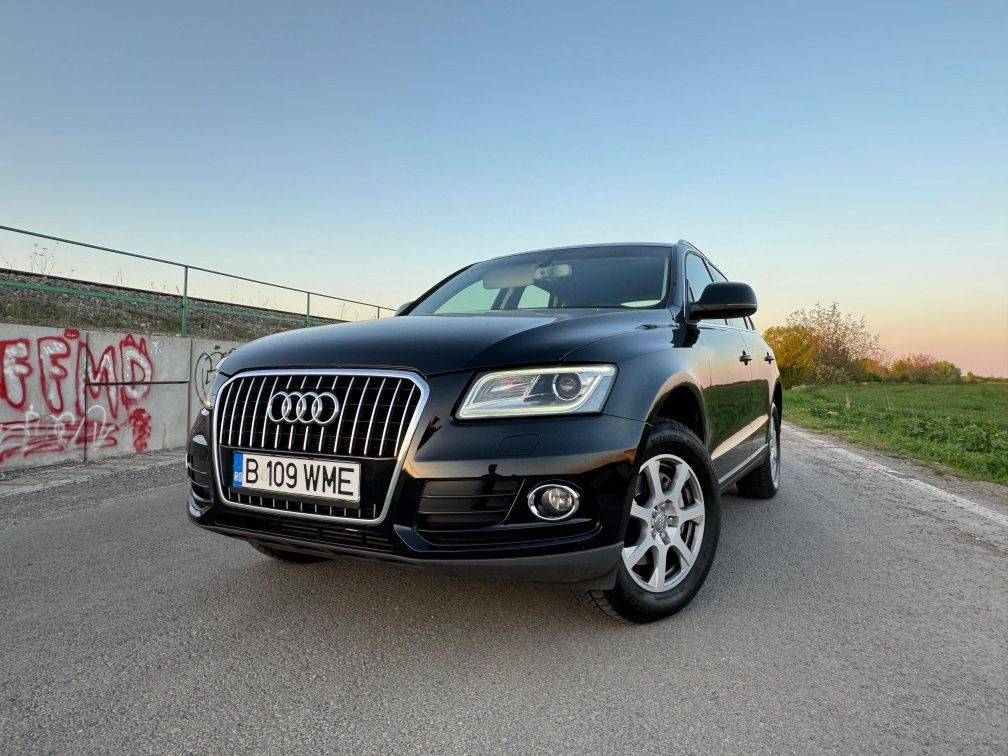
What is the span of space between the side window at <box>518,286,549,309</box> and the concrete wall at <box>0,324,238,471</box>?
2.86 metres

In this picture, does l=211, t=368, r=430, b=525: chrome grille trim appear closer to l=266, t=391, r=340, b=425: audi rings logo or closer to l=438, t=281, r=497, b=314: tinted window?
l=266, t=391, r=340, b=425: audi rings logo

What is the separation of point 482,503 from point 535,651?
0.58 metres

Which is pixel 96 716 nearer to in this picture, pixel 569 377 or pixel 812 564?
pixel 569 377

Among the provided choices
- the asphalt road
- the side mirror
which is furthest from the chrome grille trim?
the side mirror

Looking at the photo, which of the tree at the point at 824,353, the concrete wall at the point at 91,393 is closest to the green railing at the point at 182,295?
the concrete wall at the point at 91,393

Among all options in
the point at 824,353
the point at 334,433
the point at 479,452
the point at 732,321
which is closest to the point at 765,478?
the point at 732,321

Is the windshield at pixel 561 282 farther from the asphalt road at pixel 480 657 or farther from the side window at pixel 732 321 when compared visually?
the asphalt road at pixel 480 657

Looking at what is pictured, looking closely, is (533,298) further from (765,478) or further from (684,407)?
(765,478)

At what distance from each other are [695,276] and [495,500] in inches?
92.9

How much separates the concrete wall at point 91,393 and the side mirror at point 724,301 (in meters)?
3.84

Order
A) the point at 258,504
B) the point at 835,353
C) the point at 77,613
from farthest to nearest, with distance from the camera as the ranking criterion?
the point at 835,353
the point at 77,613
the point at 258,504

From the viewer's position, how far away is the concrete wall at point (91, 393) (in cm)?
624

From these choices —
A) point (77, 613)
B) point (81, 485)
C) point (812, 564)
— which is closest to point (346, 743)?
point (77, 613)

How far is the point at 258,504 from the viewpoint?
7.97 feet
